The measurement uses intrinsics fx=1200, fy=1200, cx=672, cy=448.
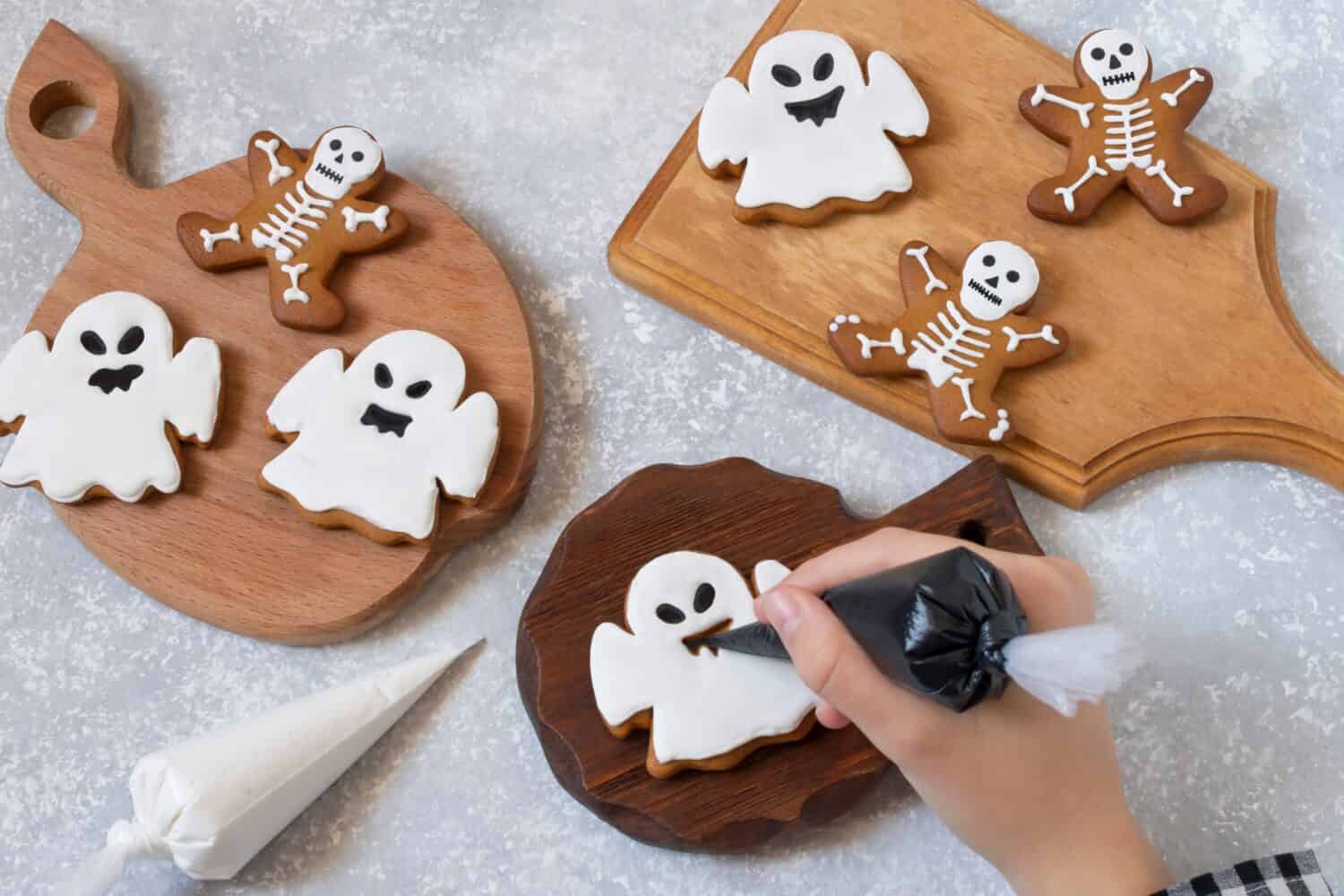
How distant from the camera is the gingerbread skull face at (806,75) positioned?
3.53 feet

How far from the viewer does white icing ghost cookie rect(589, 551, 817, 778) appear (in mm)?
887

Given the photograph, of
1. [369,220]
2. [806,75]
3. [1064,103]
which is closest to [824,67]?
[806,75]

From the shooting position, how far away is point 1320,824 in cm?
93

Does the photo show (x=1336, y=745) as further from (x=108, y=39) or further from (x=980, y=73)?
(x=108, y=39)

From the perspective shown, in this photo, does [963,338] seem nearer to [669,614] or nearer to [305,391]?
[669,614]

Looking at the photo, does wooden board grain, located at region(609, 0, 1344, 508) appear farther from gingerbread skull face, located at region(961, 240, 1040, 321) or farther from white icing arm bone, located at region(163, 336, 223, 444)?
white icing arm bone, located at region(163, 336, 223, 444)

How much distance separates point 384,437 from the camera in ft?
3.24

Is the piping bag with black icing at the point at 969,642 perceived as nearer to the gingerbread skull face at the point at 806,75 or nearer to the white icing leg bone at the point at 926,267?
the white icing leg bone at the point at 926,267

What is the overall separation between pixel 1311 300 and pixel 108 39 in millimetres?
1189

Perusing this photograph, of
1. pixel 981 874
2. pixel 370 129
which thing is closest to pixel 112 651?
pixel 370 129

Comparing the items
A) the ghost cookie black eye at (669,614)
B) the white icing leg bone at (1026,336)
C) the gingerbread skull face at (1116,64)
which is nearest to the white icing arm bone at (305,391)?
the ghost cookie black eye at (669,614)

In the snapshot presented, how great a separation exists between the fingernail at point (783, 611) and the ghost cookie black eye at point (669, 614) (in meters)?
0.19

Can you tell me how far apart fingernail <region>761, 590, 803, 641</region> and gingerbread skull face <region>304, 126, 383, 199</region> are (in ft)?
1.84

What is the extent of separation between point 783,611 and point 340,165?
1.95 feet
